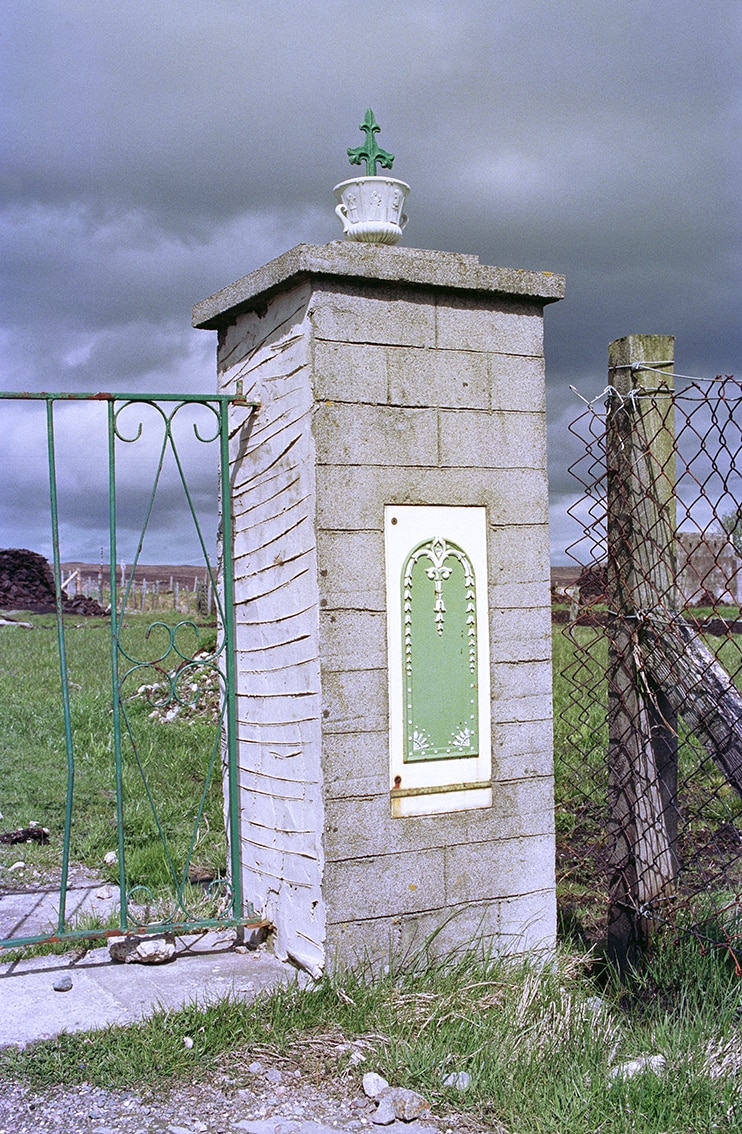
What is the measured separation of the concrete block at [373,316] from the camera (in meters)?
3.32

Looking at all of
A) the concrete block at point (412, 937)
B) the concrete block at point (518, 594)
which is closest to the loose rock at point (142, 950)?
the concrete block at point (412, 937)

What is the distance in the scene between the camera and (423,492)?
345 centimetres

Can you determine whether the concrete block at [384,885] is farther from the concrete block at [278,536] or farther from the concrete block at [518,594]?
the concrete block at [278,536]

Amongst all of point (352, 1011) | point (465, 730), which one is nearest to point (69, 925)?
point (352, 1011)

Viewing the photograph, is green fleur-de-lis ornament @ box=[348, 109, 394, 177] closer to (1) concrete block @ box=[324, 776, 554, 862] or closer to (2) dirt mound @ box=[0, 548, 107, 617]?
(1) concrete block @ box=[324, 776, 554, 862]

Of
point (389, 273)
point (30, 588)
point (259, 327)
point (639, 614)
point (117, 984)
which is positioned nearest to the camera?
point (117, 984)

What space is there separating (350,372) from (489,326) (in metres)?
0.60

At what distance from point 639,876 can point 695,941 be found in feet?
1.02

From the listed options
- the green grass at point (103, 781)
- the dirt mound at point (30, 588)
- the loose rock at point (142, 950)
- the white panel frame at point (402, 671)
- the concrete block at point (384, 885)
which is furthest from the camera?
the dirt mound at point (30, 588)

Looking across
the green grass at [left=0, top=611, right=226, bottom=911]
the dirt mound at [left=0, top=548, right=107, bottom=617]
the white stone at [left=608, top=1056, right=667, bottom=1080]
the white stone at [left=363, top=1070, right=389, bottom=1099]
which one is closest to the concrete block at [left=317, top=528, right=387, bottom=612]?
the green grass at [left=0, top=611, right=226, bottom=911]

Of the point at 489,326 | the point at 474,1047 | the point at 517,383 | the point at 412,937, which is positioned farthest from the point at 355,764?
the point at 489,326

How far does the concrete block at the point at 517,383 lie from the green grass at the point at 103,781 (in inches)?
53.8

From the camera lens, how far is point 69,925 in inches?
158

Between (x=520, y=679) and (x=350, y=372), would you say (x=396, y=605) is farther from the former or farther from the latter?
(x=350, y=372)
